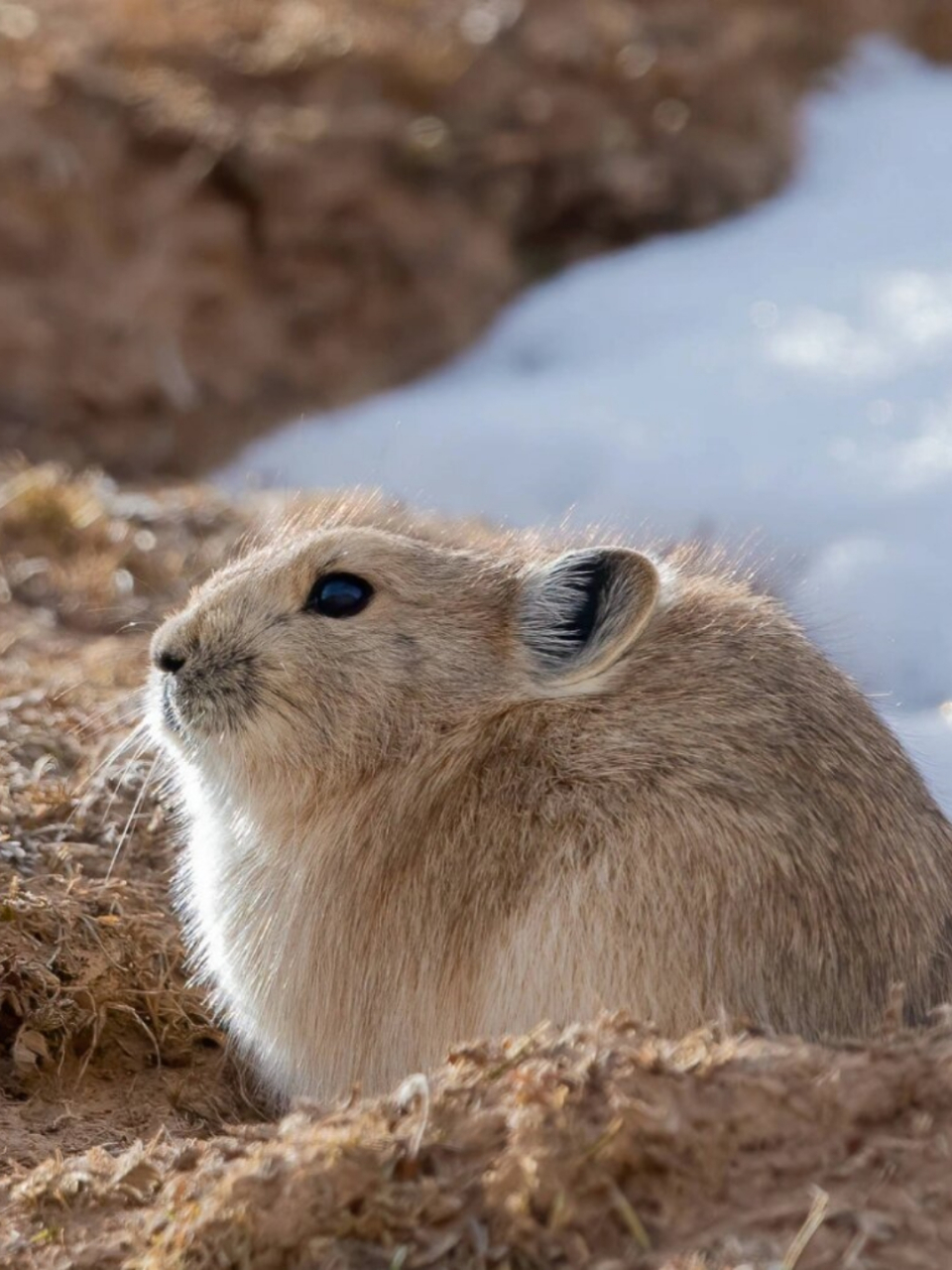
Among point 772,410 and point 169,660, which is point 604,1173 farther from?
point 772,410

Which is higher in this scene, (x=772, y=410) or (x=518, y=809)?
(x=772, y=410)

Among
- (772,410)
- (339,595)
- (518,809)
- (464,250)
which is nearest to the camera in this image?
(518,809)

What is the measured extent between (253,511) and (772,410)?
2977mm

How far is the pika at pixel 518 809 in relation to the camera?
4199 mm

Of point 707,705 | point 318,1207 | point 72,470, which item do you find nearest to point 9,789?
point 707,705

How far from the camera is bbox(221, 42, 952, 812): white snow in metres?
7.85

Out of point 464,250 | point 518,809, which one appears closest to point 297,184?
point 464,250

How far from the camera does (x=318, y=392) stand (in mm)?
11914

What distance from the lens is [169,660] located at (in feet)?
16.2

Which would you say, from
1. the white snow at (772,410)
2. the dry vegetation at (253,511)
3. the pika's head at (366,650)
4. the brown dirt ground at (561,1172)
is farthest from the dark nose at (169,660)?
the white snow at (772,410)

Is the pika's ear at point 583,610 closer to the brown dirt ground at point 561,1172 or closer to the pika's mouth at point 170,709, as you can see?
the pika's mouth at point 170,709

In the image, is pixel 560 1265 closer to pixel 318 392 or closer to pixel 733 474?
pixel 733 474

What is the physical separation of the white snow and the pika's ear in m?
2.07

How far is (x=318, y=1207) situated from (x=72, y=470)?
8.33m
